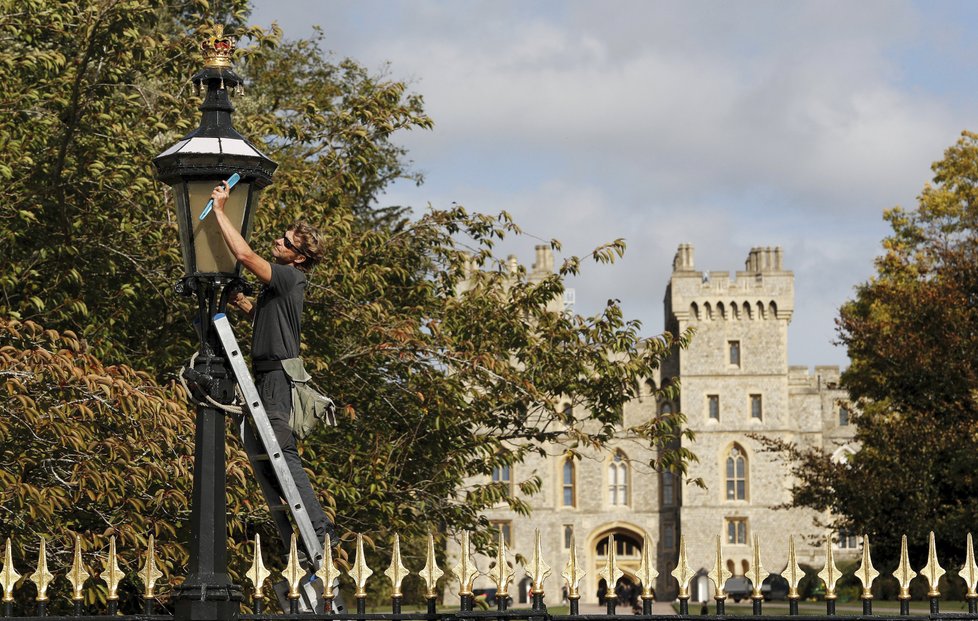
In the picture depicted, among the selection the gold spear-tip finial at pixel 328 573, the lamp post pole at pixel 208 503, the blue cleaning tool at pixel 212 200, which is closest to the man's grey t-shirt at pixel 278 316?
the lamp post pole at pixel 208 503

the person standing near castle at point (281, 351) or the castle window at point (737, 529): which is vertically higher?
the person standing near castle at point (281, 351)

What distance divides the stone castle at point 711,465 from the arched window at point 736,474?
0.04 metres

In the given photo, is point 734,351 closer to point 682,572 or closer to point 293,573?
point 682,572

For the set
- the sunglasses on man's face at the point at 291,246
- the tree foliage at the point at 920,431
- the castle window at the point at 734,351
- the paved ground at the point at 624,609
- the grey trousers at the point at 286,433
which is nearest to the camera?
the grey trousers at the point at 286,433

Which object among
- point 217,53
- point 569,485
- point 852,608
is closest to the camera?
point 217,53

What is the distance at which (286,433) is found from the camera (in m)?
6.08

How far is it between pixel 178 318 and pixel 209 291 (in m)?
8.08

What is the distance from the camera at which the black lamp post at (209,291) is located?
5.39 m

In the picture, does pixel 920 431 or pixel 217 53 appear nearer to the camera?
pixel 217 53

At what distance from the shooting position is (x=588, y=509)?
193ft

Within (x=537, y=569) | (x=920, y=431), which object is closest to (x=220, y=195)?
(x=537, y=569)

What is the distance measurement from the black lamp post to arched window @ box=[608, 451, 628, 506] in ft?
178

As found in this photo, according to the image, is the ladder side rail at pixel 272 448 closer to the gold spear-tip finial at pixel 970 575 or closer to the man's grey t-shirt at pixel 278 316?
the man's grey t-shirt at pixel 278 316

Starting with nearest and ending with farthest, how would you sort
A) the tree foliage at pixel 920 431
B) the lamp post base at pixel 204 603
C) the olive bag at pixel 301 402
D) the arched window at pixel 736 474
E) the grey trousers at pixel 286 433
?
the lamp post base at pixel 204 603
the grey trousers at pixel 286 433
the olive bag at pixel 301 402
the tree foliage at pixel 920 431
the arched window at pixel 736 474
